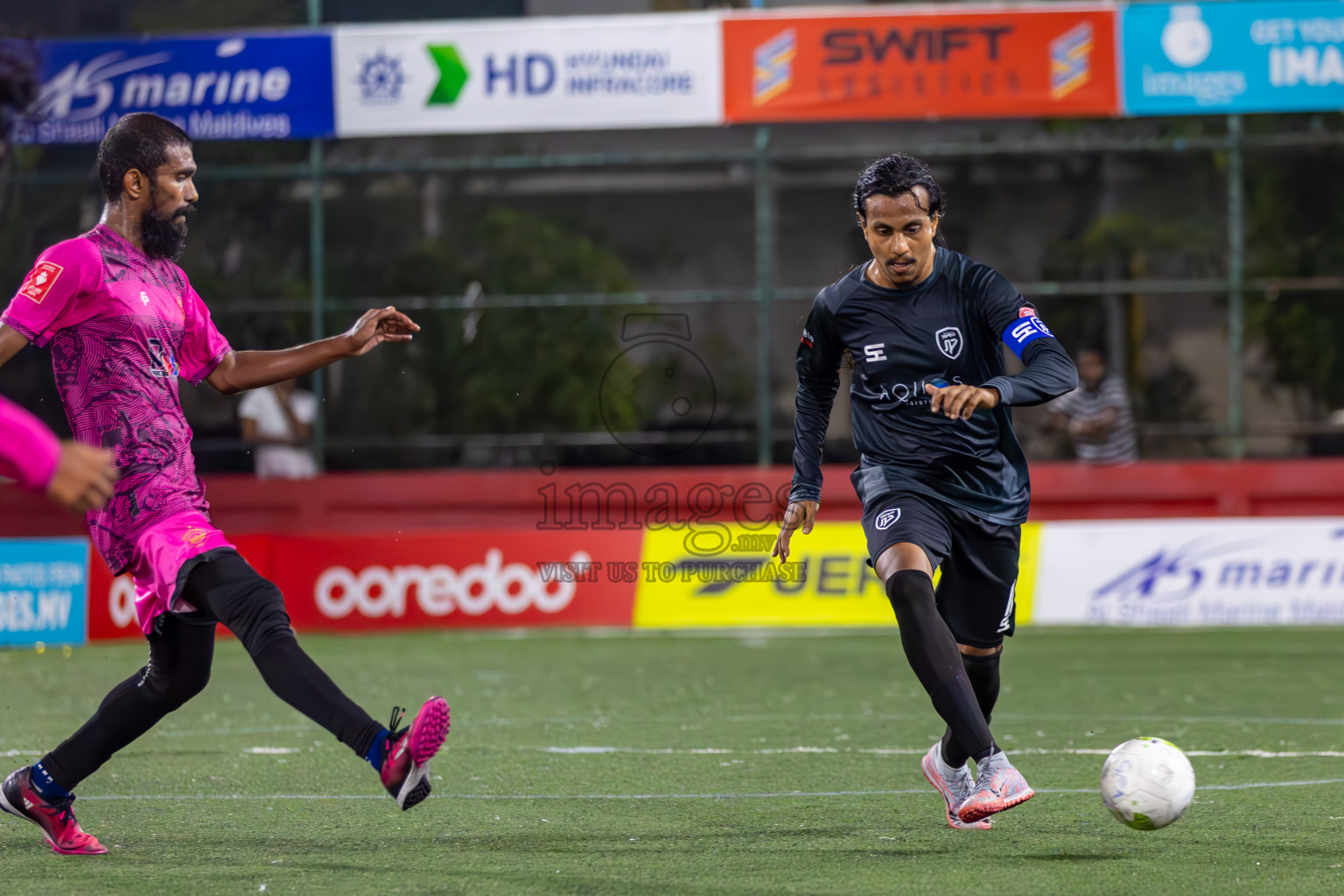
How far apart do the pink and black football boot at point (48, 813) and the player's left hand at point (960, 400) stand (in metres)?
2.92

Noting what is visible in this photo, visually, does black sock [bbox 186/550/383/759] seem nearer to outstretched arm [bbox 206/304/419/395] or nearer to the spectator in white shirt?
outstretched arm [bbox 206/304/419/395]

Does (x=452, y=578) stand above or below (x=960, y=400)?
below

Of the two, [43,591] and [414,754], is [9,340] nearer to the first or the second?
[414,754]

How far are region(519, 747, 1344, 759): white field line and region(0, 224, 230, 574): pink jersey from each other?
295cm

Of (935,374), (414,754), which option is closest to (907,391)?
(935,374)

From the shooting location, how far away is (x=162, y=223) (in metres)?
4.88

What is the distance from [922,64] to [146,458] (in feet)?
43.6

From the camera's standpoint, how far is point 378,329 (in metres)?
5.23

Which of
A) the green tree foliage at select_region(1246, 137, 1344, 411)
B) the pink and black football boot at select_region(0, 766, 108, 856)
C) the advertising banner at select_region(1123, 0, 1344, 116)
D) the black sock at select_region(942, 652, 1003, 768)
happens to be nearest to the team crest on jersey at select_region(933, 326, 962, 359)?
the black sock at select_region(942, 652, 1003, 768)

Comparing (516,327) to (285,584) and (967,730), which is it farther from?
(967,730)

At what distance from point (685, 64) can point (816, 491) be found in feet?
39.0

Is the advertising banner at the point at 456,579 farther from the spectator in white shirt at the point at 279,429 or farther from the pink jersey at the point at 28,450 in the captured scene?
the pink jersey at the point at 28,450

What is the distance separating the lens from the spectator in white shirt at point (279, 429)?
52.3 feet

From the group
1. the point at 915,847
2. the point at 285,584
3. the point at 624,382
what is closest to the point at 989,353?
the point at 915,847
